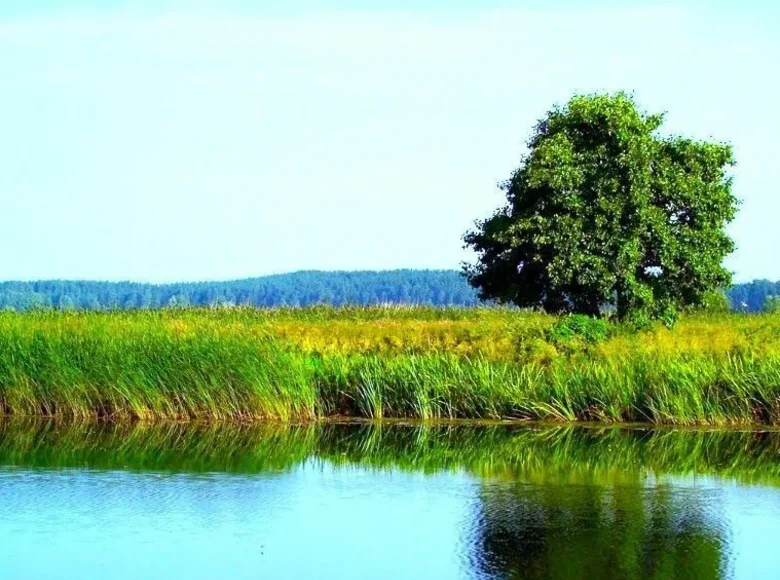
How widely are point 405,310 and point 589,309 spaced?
60.3ft

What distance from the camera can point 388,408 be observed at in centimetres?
1872

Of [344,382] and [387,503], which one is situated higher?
[344,382]

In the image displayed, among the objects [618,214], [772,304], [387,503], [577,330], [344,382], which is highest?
[618,214]

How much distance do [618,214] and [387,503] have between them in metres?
21.1

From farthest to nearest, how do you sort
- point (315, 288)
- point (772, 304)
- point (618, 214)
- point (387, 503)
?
point (315, 288), point (772, 304), point (618, 214), point (387, 503)

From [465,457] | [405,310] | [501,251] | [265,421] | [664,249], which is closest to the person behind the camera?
[465,457]

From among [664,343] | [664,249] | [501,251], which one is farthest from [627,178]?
[664,343]

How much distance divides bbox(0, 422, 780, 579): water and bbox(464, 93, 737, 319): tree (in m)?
15.0

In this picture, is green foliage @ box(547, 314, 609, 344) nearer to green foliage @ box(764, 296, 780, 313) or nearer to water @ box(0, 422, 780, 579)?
water @ box(0, 422, 780, 579)

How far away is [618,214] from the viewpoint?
31.9 meters

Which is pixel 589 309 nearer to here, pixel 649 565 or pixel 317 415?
pixel 317 415

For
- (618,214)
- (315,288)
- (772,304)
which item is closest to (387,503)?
(618,214)

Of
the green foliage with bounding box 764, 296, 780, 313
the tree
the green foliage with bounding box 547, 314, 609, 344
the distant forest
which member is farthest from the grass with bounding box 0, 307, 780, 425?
the distant forest

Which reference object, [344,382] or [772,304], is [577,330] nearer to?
[344,382]
